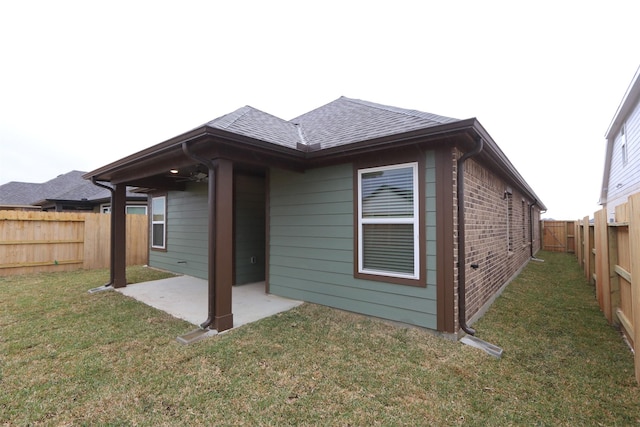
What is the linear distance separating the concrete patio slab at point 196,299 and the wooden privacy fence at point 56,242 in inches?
146

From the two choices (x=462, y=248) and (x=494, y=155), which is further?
(x=494, y=155)

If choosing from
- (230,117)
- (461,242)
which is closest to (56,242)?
(230,117)

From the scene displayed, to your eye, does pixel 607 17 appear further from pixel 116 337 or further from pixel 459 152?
pixel 116 337

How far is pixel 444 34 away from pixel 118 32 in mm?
8694

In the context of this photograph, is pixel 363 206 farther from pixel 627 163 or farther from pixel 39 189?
pixel 39 189

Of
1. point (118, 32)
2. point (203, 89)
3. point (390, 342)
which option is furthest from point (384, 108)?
point (203, 89)

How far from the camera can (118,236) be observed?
6180 mm

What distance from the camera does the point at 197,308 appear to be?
187 inches

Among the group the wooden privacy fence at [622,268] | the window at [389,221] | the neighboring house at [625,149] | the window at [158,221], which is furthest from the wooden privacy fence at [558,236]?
the window at [158,221]

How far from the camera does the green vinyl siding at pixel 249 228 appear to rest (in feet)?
21.6

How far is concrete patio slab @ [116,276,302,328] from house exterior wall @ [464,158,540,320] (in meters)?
2.79

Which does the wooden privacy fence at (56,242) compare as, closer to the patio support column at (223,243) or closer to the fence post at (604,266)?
the patio support column at (223,243)

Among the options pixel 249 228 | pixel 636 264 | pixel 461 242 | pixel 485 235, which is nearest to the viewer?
pixel 636 264

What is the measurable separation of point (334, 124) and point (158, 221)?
6.47 metres
